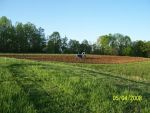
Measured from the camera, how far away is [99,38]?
118 meters

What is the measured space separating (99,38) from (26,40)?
137 ft

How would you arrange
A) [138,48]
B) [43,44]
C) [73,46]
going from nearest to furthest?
[43,44] < [73,46] < [138,48]

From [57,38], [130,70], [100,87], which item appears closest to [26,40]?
[57,38]

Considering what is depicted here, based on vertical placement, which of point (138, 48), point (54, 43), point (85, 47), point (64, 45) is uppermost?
point (54, 43)

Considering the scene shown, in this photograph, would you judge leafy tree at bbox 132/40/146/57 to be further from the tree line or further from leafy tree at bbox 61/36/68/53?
leafy tree at bbox 61/36/68/53

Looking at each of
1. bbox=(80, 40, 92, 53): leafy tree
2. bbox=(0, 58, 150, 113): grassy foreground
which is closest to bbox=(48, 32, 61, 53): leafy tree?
bbox=(80, 40, 92, 53): leafy tree

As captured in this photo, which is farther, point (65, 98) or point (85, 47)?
point (85, 47)

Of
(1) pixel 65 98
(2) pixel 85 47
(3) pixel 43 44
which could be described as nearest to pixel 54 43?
(3) pixel 43 44

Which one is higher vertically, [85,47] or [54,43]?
[54,43]

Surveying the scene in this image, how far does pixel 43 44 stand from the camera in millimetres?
86750

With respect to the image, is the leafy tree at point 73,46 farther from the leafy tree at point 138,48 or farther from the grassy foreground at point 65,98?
the grassy foreground at point 65,98

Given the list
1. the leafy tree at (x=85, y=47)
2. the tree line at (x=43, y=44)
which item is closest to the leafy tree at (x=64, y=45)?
the tree line at (x=43, y=44)

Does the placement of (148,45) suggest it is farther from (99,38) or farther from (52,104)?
(52,104)

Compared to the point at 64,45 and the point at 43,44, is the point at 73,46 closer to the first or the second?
the point at 64,45
